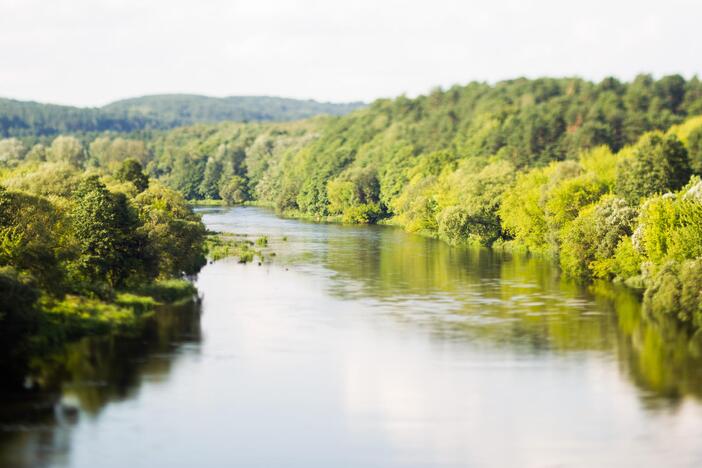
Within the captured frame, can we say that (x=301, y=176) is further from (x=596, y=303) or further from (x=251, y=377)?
(x=251, y=377)

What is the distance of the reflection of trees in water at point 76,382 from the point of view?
1407 inches

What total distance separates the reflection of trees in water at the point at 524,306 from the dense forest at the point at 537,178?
119 inches

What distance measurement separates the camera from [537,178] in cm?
10144

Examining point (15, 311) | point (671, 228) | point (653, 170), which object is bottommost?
point (15, 311)

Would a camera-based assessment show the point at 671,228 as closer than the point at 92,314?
No

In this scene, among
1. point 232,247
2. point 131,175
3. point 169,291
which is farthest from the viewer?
point 131,175

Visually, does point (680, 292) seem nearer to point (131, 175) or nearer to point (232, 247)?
point (232, 247)

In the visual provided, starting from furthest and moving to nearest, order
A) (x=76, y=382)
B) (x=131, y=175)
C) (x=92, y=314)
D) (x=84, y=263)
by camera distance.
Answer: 1. (x=131, y=175)
2. (x=84, y=263)
3. (x=92, y=314)
4. (x=76, y=382)

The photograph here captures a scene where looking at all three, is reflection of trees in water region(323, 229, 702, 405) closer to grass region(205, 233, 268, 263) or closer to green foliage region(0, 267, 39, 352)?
grass region(205, 233, 268, 263)

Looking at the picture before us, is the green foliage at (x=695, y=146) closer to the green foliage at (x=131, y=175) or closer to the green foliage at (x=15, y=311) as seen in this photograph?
the green foliage at (x=131, y=175)

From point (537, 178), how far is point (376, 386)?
2388 inches

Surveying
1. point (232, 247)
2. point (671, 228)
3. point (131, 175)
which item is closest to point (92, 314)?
point (671, 228)

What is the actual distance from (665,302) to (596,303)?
5.88 metres

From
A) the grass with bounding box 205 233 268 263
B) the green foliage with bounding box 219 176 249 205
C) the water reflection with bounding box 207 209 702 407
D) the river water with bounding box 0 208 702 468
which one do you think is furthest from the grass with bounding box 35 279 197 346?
the green foliage with bounding box 219 176 249 205
